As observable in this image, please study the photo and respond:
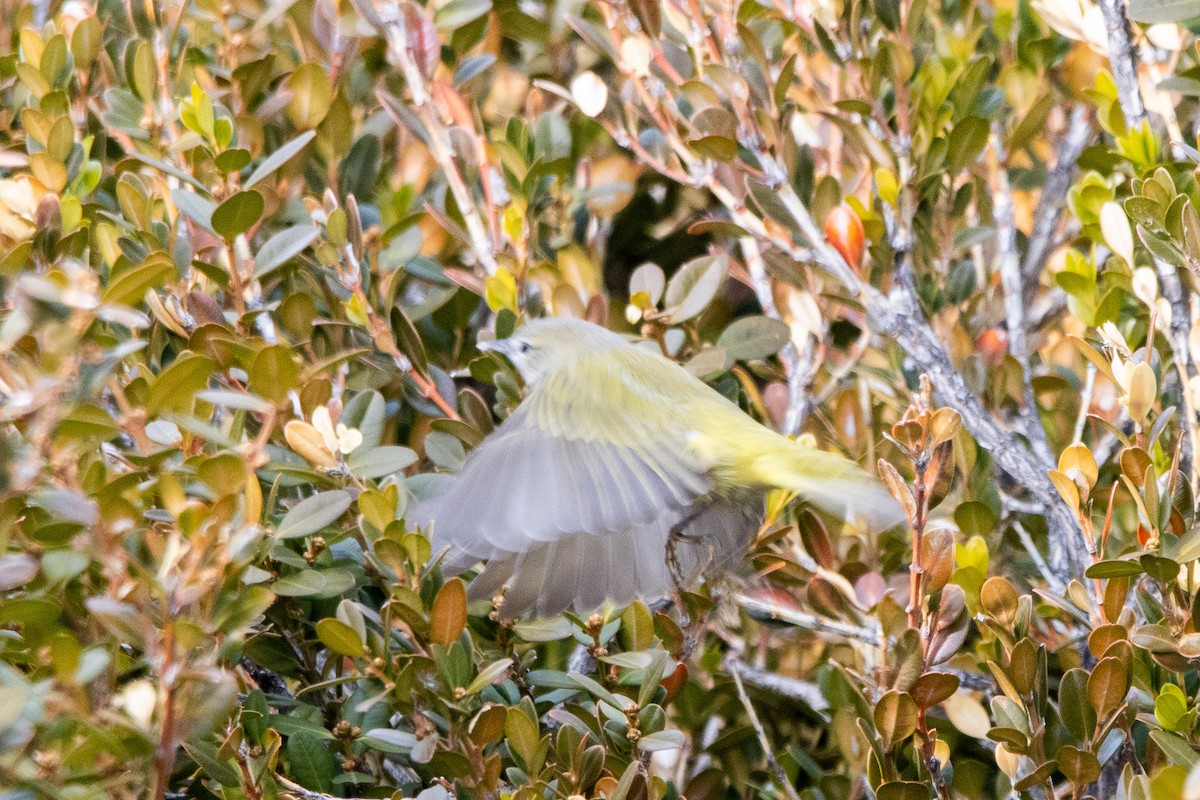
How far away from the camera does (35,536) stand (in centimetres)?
150

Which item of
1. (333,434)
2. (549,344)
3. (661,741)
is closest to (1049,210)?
(549,344)

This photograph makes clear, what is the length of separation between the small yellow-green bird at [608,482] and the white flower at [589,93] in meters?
0.47

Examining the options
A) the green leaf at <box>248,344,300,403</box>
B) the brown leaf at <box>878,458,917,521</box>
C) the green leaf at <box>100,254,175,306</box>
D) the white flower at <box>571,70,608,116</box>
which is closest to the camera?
the green leaf at <box>100,254,175,306</box>

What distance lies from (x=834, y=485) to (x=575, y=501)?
0.52 m

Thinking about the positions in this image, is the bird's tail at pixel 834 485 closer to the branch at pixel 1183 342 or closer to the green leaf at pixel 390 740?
the branch at pixel 1183 342

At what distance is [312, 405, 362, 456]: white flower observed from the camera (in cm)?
191

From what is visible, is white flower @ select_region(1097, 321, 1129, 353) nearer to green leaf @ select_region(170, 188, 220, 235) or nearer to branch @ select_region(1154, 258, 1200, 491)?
branch @ select_region(1154, 258, 1200, 491)

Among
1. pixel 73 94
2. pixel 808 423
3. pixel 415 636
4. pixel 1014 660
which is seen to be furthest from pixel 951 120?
pixel 73 94

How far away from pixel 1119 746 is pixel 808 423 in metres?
1.11

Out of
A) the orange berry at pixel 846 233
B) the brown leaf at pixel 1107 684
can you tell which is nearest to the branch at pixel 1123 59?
the orange berry at pixel 846 233

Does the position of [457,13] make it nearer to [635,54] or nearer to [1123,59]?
[635,54]

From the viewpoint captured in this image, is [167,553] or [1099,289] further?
[1099,289]

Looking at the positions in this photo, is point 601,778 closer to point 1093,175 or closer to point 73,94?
point 1093,175

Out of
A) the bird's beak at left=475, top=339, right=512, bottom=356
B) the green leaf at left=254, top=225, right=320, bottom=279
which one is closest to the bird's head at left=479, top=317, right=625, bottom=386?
the bird's beak at left=475, top=339, right=512, bottom=356
